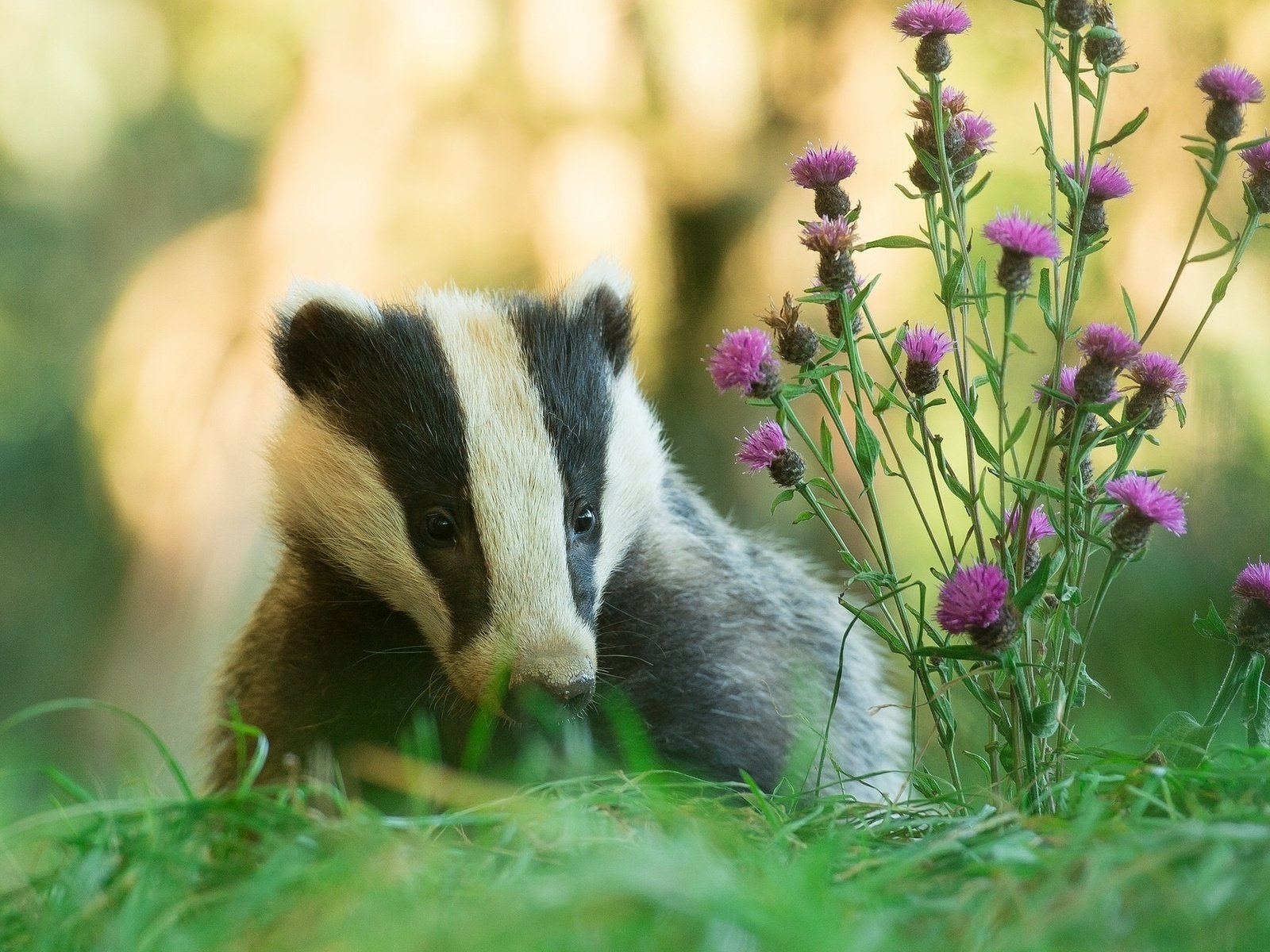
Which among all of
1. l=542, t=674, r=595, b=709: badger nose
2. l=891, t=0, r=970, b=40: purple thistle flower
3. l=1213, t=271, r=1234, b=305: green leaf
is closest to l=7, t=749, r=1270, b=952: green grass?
l=542, t=674, r=595, b=709: badger nose

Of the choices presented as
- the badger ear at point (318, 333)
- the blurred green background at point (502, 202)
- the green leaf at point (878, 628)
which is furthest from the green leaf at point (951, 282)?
the blurred green background at point (502, 202)

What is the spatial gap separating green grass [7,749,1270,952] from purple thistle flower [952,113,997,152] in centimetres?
86

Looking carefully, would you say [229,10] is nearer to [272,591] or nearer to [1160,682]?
[272,591]

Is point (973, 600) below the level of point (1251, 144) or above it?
below

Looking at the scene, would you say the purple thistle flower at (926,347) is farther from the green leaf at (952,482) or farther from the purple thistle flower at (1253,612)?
the purple thistle flower at (1253,612)

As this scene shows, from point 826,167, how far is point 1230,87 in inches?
20.5

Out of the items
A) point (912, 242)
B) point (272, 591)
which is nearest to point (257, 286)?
point (272, 591)

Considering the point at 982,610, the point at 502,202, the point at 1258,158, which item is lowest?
the point at 982,610

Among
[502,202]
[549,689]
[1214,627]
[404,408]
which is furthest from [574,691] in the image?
[502,202]

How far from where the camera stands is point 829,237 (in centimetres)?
171

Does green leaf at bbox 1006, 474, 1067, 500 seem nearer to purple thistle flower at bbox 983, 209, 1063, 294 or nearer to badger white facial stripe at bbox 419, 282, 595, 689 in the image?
purple thistle flower at bbox 983, 209, 1063, 294

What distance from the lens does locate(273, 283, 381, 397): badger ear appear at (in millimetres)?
2188

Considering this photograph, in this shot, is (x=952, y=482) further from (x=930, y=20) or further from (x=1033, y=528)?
(x=930, y=20)

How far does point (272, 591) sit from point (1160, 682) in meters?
1.91
